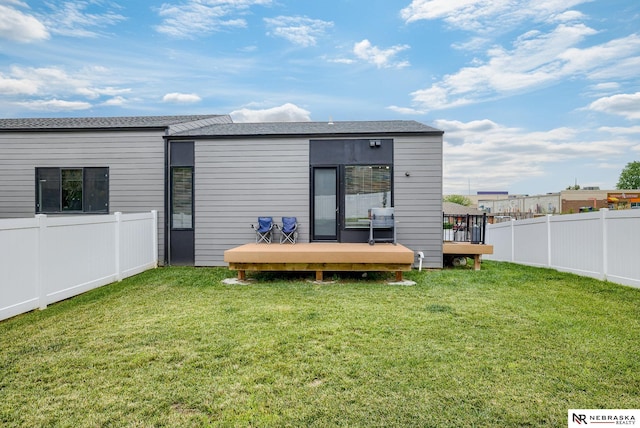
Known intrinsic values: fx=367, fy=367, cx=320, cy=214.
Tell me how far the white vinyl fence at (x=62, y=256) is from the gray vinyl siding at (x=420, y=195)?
200 inches

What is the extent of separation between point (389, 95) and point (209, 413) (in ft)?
36.5

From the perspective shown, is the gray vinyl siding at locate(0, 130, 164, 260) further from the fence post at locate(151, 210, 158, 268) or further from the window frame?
the window frame

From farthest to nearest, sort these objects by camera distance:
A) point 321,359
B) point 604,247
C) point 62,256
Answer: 1. point 604,247
2. point 62,256
3. point 321,359

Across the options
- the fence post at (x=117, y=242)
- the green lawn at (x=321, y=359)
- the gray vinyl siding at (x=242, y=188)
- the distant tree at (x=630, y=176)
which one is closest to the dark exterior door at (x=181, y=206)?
the gray vinyl siding at (x=242, y=188)

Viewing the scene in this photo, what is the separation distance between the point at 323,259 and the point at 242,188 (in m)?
2.68

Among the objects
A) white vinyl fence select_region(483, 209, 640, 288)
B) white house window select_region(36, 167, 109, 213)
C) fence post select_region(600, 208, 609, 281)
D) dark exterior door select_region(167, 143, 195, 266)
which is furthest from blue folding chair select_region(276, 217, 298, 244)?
fence post select_region(600, 208, 609, 281)

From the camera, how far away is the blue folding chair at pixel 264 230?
750 centimetres

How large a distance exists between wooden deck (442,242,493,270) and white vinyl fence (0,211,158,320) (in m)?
6.05

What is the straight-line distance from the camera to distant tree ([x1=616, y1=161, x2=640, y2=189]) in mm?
49688

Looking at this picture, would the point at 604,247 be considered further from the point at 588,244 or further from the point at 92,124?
the point at 92,124

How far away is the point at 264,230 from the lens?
24.6 ft

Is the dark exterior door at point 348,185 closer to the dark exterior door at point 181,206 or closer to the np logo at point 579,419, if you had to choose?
the dark exterior door at point 181,206

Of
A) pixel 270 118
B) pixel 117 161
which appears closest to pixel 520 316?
pixel 117 161

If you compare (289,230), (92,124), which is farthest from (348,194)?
(92,124)
